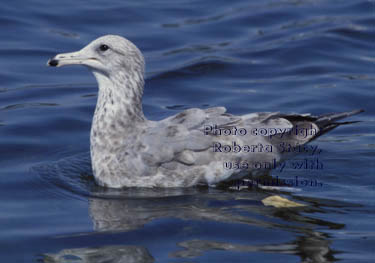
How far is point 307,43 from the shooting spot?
12945 millimetres

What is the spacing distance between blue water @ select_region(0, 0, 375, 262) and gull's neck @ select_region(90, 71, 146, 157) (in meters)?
0.47

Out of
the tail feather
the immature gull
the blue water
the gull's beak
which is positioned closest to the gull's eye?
the immature gull

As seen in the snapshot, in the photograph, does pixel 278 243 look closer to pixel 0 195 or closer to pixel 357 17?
pixel 0 195

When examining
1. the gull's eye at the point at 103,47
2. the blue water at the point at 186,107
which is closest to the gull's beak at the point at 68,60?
the gull's eye at the point at 103,47

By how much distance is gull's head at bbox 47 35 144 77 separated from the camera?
25.6 ft

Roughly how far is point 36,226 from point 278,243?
6.38 feet

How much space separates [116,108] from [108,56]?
0.50m

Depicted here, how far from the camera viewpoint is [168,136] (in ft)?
24.5

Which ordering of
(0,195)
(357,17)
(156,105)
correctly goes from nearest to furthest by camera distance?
1. (0,195)
2. (156,105)
3. (357,17)

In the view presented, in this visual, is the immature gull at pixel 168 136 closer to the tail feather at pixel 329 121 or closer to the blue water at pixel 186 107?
the tail feather at pixel 329 121

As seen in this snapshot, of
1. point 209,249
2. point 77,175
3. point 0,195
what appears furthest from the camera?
point 77,175

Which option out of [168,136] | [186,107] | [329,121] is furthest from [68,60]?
[186,107]

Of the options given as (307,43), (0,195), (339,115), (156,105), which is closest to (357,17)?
(307,43)

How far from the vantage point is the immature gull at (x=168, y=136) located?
7.46m
